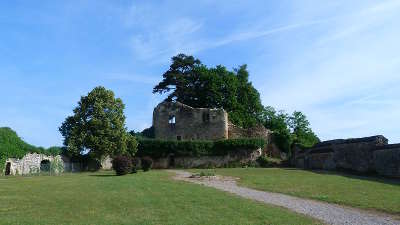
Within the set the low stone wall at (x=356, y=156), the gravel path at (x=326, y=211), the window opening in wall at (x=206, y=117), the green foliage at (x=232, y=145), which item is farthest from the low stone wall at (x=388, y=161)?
the window opening in wall at (x=206, y=117)

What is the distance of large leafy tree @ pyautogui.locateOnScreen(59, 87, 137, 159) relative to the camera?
Answer: 39125 millimetres

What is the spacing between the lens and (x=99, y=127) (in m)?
39.4

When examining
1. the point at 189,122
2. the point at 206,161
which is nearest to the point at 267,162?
the point at 206,161

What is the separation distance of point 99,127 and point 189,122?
14398 millimetres

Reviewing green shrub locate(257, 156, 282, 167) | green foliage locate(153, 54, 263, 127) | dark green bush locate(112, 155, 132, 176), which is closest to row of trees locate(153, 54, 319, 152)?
green foliage locate(153, 54, 263, 127)

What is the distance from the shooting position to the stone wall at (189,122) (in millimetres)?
50969

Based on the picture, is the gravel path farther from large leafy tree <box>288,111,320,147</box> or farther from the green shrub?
large leafy tree <box>288,111,320,147</box>

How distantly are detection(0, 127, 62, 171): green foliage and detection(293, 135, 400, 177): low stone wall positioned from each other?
25648 millimetres

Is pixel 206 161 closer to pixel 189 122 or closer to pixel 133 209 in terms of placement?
pixel 189 122

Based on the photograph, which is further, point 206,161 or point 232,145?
point 232,145

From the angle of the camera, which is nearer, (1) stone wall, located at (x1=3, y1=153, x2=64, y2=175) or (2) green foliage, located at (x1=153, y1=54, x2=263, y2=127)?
(1) stone wall, located at (x1=3, y1=153, x2=64, y2=175)

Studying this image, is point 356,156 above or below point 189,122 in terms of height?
below

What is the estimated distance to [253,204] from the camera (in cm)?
1495

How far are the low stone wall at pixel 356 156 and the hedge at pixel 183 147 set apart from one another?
6869 millimetres
